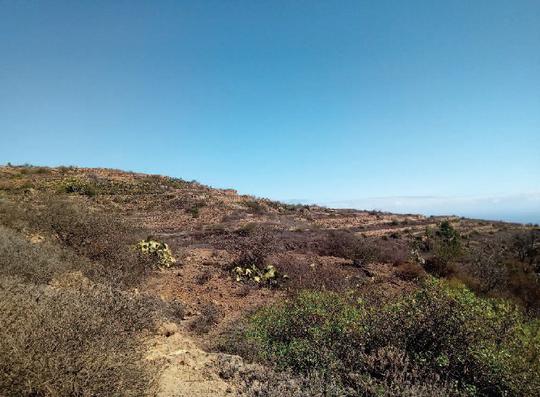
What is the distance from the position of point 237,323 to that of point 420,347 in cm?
378

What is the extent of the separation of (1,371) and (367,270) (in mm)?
12424

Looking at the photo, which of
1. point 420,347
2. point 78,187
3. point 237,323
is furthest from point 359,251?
point 78,187

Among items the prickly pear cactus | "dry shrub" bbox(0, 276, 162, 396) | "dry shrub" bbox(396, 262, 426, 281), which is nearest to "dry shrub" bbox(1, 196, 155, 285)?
the prickly pear cactus

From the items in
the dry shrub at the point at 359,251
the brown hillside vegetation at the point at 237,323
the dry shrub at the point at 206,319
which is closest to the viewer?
the brown hillside vegetation at the point at 237,323

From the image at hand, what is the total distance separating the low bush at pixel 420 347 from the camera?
15.8ft

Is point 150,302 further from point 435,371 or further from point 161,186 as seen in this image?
point 161,186

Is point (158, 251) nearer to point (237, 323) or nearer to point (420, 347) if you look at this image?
point (237, 323)

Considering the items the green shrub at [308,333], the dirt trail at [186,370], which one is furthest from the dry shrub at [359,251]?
the dirt trail at [186,370]

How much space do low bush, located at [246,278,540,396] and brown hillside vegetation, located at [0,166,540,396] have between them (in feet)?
0.06

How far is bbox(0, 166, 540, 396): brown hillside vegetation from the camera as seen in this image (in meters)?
3.92

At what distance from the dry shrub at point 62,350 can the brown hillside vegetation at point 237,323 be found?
14 millimetres

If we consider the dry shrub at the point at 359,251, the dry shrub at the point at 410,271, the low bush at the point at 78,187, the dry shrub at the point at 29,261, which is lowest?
the dry shrub at the point at 410,271

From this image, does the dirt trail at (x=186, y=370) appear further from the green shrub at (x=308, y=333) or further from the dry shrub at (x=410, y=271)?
the dry shrub at (x=410, y=271)

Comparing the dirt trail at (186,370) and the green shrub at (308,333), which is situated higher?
the green shrub at (308,333)
